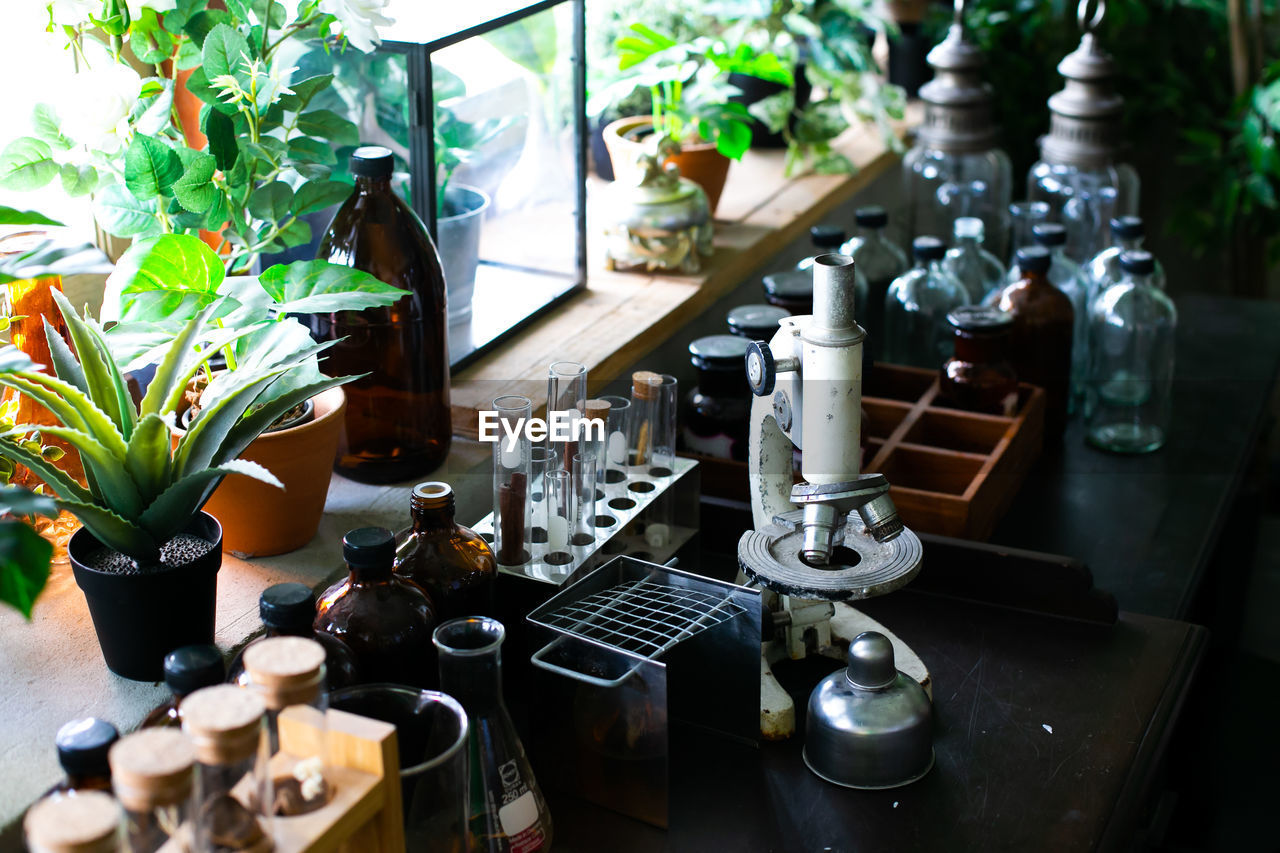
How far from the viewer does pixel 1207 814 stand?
6.38 ft

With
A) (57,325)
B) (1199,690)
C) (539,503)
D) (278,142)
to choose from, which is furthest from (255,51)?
(1199,690)

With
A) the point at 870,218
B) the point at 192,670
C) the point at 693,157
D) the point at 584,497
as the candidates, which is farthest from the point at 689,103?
the point at 192,670

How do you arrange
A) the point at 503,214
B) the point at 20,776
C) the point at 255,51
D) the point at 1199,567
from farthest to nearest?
the point at 503,214, the point at 1199,567, the point at 255,51, the point at 20,776

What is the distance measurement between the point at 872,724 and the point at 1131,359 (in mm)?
993

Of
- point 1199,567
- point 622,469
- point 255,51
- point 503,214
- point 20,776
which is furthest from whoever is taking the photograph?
point 503,214

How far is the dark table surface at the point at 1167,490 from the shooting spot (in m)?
1.49

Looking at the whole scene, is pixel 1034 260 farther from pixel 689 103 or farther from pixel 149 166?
pixel 149 166

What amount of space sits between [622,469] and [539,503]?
12cm

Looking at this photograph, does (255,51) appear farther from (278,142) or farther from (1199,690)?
(1199,690)

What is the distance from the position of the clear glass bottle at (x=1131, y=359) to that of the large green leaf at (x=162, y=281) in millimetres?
1224

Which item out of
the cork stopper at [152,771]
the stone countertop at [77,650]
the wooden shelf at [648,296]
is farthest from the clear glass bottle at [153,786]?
the wooden shelf at [648,296]

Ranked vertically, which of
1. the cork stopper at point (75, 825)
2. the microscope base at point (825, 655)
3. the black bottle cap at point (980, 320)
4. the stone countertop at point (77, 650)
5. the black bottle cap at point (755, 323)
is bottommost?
the microscope base at point (825, 655)

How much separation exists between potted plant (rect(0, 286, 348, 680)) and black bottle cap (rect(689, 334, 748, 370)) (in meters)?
0.54

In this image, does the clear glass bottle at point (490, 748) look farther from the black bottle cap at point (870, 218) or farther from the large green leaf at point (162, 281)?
the black bottle cap at point (870, 218)
